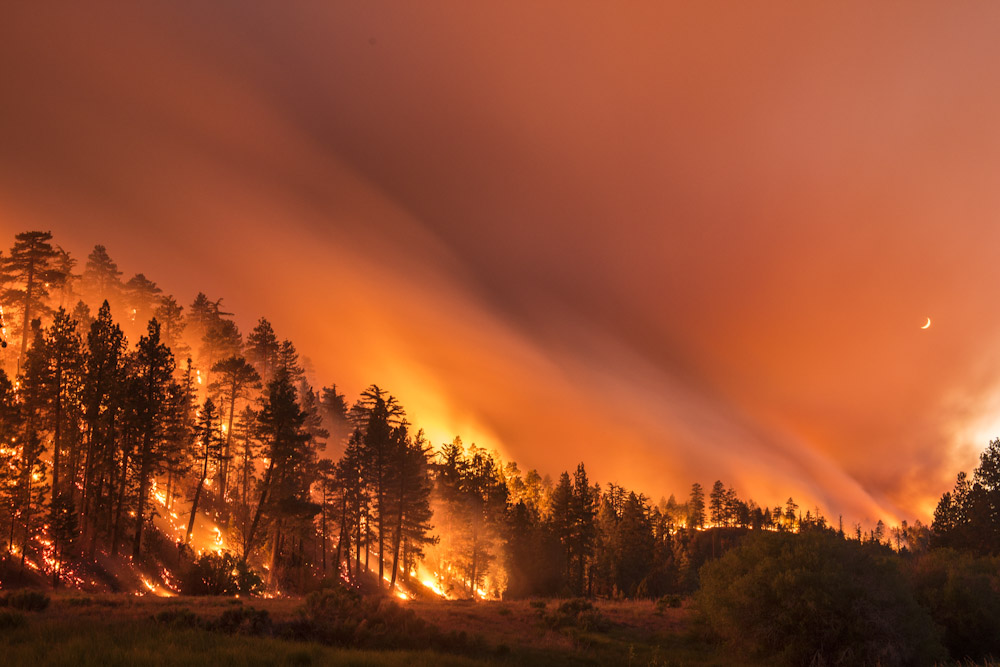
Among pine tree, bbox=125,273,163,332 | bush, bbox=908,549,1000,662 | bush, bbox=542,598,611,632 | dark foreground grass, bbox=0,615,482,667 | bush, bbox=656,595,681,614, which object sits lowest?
bush, bbox=656,595,681,614

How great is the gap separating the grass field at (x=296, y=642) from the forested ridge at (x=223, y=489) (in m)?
8.35

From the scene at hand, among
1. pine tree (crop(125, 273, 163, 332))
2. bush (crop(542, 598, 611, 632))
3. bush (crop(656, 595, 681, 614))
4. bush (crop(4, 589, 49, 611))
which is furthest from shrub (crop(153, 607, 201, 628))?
pine tree (crop(125, 273, 163, 332))

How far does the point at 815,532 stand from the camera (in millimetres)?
25172

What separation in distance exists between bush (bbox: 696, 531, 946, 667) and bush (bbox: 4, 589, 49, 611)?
2746 centimetres

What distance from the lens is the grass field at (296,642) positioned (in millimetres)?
12383

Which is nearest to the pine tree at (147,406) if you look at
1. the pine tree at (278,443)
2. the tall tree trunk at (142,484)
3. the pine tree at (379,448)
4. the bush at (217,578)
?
the tall tree trunk at (142,484)

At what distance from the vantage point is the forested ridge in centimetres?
3778

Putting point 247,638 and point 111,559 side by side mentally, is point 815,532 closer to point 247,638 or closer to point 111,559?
point 247,638

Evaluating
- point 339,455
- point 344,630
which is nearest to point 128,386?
point 344,630

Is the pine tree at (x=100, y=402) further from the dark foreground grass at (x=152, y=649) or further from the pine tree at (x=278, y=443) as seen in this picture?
the dark foreground grass at (x=152, y=649)

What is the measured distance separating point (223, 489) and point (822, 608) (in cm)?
6028

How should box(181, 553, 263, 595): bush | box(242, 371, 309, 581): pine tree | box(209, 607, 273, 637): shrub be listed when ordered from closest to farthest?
box(209, 607, 273, 637): shrub → box(181, 553, 263, 595): bush → box(242, 371, 309, 581): pine tree

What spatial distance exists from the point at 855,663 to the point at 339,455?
74887mm

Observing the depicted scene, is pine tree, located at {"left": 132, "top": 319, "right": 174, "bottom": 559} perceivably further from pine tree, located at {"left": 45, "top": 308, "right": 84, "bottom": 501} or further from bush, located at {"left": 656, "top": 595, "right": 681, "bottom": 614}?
bush, located at {"left": 656, "top": 595, "right": 681, "bottom": 614}
